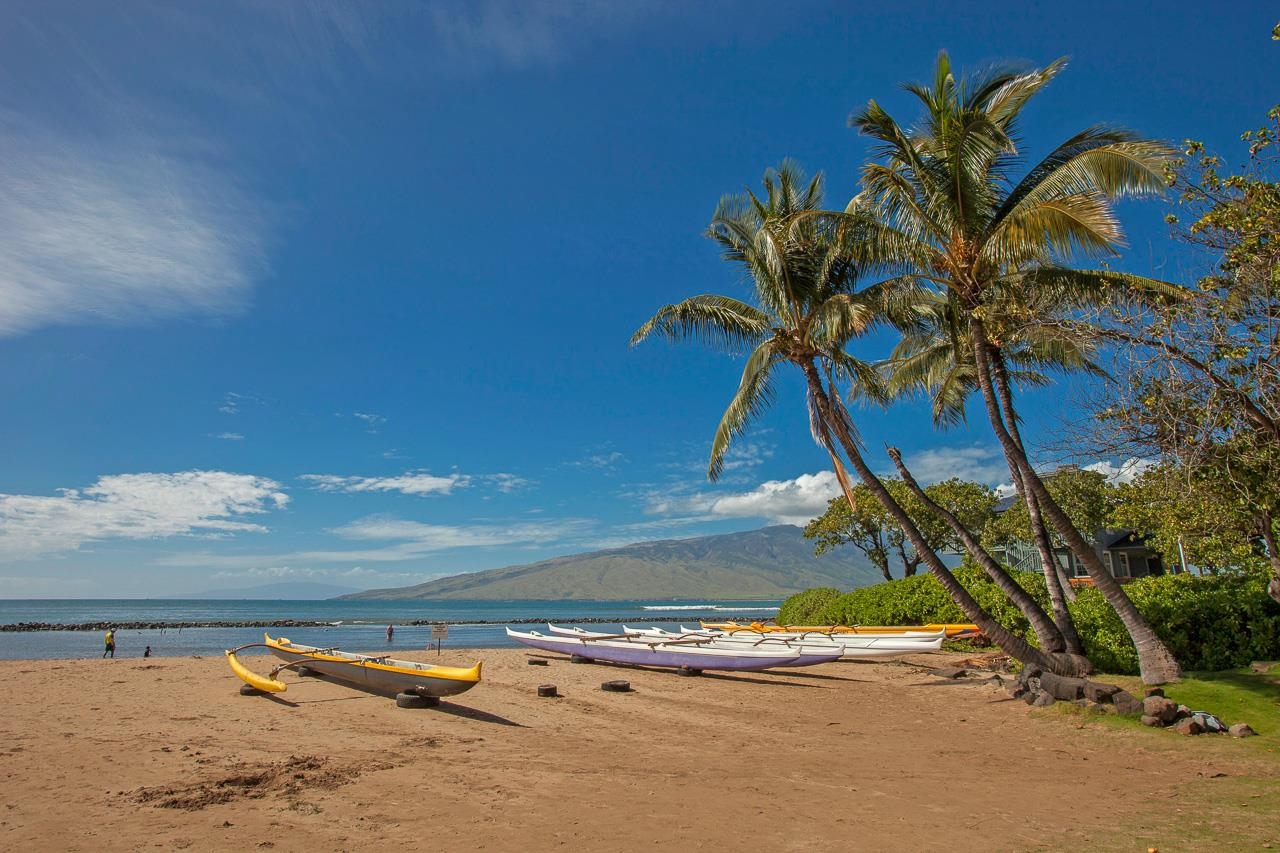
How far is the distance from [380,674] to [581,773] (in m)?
6.73

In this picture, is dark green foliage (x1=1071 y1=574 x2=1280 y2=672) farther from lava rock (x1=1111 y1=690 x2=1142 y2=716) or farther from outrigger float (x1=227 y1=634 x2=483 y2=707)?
outrigger float (x1=227 y1=634 x2=483 y2=707)

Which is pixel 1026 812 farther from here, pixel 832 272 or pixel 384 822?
pixel 832 272

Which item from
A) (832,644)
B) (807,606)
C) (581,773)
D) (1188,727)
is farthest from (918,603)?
(581,773)

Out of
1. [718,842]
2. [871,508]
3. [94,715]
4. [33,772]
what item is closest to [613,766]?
[718,842]

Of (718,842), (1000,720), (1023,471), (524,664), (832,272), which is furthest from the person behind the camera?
(524,664)

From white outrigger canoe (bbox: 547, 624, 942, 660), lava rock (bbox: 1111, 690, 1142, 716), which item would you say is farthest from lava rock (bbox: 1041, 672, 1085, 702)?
white outrigger canoe (bbox: 547, 624, 942, 660)

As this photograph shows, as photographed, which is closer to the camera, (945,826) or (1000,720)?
(945,826)

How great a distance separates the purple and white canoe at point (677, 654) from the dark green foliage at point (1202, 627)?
17.3ft

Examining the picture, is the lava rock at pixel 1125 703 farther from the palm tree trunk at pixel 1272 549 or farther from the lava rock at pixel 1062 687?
the palm tree trunk at pixel 1272 549

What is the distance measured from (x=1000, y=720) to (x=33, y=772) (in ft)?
42.6

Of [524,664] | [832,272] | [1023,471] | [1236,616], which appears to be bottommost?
[524,664]

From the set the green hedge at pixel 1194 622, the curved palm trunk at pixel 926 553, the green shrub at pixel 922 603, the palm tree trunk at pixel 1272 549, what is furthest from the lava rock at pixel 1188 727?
the green shrub at pixel 922 603

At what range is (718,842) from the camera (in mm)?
5562

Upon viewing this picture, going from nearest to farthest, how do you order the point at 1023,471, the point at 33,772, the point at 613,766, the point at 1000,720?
the point at 33,772 < the point at 613,766 < the point at 1000,720 < the point at 1023,471
